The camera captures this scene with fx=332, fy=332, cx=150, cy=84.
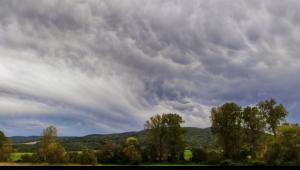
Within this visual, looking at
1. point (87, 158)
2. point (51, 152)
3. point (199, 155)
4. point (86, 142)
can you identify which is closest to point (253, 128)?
point (199, 155)

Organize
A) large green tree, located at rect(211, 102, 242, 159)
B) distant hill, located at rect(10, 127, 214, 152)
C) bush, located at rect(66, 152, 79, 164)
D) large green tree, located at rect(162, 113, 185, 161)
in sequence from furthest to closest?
distant hill, located at rect(10, 127, 214, 152)
large green tree, located at rect(162, 113, 185, 161)
large green tree, located at rect(211, 102, 242, 159)
bush, located at rect(66, 152, 79, 164)

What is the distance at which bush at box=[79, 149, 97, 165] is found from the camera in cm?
6844

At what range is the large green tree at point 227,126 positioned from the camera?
245 ft

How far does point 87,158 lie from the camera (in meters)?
Result: 68.8

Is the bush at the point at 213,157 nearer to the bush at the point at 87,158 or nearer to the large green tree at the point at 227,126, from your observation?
the large green tree at the point at 227,126

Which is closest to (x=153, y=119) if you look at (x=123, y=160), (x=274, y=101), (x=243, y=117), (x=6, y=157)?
(x=123, y=160)

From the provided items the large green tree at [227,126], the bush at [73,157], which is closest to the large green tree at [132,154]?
the bush at [73,157]

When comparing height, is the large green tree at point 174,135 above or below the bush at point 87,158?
above

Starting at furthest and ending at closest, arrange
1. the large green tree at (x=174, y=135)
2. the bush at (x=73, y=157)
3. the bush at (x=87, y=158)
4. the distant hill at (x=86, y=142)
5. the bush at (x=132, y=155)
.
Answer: the distant hill at (x=86, y=142), the large green tree at (x=174, y=135), the bush at (x=132, y=155), the bush at (x=73, y=157), the bush at (x=87, y=158)

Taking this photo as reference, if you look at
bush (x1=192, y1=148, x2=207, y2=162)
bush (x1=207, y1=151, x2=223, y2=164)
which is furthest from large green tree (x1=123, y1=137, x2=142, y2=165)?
bush (x1=207, y1=151, x2=223, y2=164)

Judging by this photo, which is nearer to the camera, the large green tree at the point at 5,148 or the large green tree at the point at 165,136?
the large green tree at the point at 5,148

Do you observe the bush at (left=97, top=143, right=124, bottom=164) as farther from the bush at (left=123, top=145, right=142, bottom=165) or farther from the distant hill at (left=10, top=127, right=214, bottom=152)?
the distant hill at (left=10, top=127, right=214, bottom=152)
